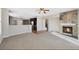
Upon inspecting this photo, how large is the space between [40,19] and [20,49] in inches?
28.3

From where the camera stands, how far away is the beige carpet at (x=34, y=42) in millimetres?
2443

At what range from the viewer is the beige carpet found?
96.2 inches

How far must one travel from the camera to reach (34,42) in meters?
2.49

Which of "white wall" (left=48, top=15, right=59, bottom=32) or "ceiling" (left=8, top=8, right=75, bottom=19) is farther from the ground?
"ceiling" (left=8, top=8, right=75, bottom=19)

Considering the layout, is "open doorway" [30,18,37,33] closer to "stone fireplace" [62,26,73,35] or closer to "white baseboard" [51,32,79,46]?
"white baseboard" [51,32,79,46]

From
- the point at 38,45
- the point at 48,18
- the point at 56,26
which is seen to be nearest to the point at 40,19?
the point at 48,18

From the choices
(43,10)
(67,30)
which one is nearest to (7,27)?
(43,10)

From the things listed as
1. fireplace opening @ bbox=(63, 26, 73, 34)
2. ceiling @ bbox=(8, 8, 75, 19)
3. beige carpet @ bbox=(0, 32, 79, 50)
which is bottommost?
beige carpet @ bbox=(0, 32, 79, 50)

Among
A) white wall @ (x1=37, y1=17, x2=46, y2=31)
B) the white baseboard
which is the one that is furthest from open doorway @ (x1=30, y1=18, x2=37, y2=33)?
the white baseboard

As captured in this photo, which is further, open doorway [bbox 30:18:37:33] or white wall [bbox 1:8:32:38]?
open doorway [bbox 30:18:37:33]

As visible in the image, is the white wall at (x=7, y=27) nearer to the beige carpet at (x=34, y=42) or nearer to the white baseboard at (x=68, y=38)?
the beige carpet at (x=34, y=42)
